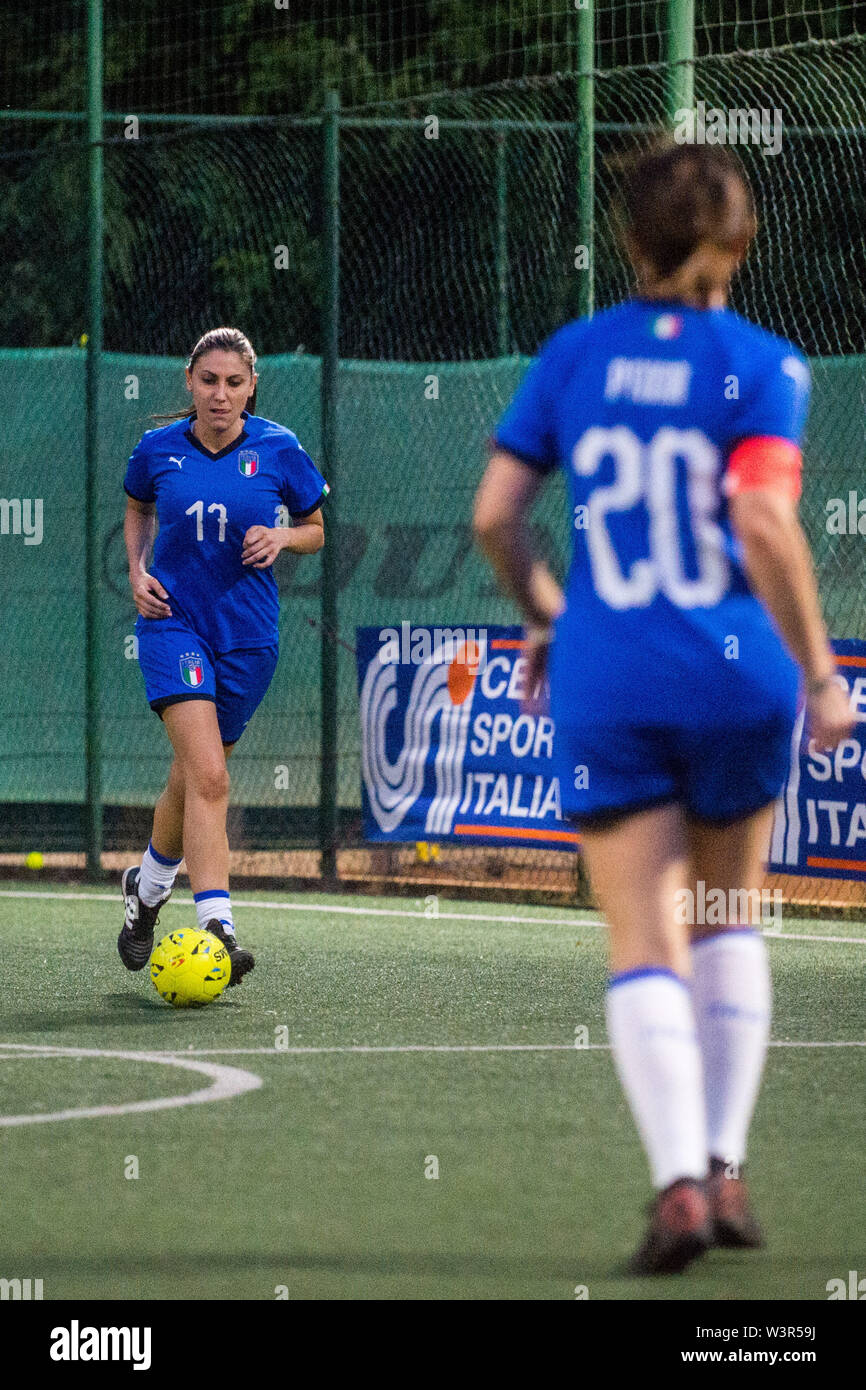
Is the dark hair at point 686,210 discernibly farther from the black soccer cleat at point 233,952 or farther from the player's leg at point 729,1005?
the black soccer cleat at point 233,952

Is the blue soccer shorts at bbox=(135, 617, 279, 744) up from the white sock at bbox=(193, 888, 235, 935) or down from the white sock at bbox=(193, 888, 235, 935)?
up

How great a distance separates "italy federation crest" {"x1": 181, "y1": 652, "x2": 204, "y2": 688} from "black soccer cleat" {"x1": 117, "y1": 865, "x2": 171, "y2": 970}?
77 cm

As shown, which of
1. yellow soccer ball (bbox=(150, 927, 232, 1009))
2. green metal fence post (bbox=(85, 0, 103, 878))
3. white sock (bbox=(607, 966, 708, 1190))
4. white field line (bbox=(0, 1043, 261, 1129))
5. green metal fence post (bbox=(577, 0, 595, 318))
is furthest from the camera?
green metal fence post (bbox=(85, 0, 103, 878))

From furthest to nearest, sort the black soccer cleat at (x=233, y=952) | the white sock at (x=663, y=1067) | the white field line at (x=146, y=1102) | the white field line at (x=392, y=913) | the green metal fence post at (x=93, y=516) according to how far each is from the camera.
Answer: the green metal fence post at (x=93, y=516) < the white field line at (x=392, y=913) < the black soccer cleat at (x=233, y=952) < the white field line at (x=146, y=1102) < the white sock at (x=663, y=1067)

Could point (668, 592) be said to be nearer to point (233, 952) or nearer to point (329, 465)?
point (233, 952)

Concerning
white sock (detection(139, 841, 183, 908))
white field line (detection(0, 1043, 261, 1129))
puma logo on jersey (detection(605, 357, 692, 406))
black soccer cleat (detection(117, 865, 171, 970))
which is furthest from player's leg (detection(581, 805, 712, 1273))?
black soccer cleat (detection(117, 865, 171, 970))

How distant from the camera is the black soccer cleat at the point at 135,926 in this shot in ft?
29.6

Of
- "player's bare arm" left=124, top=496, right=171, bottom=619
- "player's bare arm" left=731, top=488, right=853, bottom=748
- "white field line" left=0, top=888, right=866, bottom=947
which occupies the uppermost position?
"player's bare arm" left=124, top=496, right=171, bottom=619

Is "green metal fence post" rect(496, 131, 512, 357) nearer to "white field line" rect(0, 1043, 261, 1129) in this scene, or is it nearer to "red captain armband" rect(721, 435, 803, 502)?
"white field line" rect(0, 1043, 261, 1129)

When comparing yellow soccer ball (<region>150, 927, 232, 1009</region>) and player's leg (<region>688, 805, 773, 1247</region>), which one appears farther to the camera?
yellow soccer ball (<region>150, 927, 232, 1009</region>)

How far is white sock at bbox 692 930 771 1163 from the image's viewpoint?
4.92 meters

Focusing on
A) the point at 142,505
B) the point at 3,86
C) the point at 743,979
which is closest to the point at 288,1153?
the point at 743,979

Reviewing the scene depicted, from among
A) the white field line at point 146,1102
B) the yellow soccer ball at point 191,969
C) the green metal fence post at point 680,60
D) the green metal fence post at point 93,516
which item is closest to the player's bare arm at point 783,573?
the white field line at point 146,1102

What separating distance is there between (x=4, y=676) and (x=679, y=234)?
10626 mm
